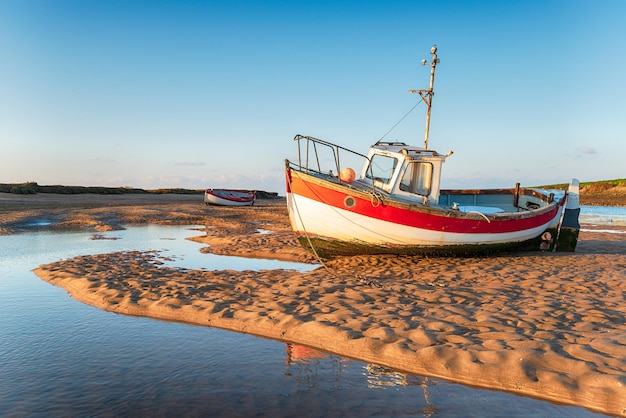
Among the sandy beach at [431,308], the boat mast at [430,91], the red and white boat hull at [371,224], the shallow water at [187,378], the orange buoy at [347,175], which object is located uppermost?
the boat mast at [430,91]

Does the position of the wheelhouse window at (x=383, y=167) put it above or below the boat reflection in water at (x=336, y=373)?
above

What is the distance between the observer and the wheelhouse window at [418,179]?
47.3 feet

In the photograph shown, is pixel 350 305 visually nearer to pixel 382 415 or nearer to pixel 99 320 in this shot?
pixel 382 415

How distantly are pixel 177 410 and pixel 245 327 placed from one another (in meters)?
2.90

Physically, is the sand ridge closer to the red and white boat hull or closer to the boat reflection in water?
the boat reflection in water

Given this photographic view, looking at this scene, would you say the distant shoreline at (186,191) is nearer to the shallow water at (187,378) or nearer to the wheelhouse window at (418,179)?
the wheelhouse window at (418,179)

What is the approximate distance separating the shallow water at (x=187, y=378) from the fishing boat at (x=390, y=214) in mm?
6060

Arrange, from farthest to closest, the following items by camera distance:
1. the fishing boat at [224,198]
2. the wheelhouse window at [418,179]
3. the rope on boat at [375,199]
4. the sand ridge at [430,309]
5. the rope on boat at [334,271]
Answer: the fishing boat at [224,198] → the wheelhouse window at [418,179] → the rope on boat at [375,199] → the rope on boat at [334,271] → the sand ridge at [430,309]

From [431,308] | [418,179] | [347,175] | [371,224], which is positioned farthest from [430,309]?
[418,179]

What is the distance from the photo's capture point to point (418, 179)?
47.7ft

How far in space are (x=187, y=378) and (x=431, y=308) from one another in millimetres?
4569

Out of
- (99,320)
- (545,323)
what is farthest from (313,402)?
(99,320)

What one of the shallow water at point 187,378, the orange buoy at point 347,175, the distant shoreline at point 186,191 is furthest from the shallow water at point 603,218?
the shallow water at point 187,378

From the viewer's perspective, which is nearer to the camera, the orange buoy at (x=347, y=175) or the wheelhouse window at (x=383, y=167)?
the orange buoy at (x=347, y=175)
